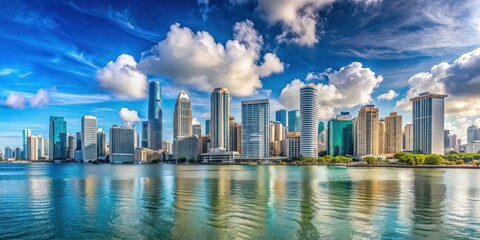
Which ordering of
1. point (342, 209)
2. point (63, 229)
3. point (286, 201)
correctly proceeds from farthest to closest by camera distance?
point (286, 201) < point (342, 209) < point (63, 229)

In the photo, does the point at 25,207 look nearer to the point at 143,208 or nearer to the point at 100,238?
the point at 143,208

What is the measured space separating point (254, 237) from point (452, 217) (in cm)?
2112

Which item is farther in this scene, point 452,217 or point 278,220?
point 452,217

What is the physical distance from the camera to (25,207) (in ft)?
117

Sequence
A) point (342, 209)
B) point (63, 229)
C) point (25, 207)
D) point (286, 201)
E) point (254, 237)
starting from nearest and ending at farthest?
point (254, 237) → point (63, 229) → point (342, 209) → point (25, 207) → point (286, 201)

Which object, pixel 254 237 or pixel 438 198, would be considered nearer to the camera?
pixel 254 237

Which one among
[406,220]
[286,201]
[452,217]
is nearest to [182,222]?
[286,201]

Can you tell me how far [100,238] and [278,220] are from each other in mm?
15023

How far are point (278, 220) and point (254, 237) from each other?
5.81 meters

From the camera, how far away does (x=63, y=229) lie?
84.4ft

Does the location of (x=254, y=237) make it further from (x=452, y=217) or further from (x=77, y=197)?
(x=77, y=197)

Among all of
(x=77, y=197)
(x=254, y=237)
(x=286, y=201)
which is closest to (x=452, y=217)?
(x=286, y=201)

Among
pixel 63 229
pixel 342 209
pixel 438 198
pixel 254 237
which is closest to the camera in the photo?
pixel 254 237

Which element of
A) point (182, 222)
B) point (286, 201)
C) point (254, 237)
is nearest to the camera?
point (254, 237)
